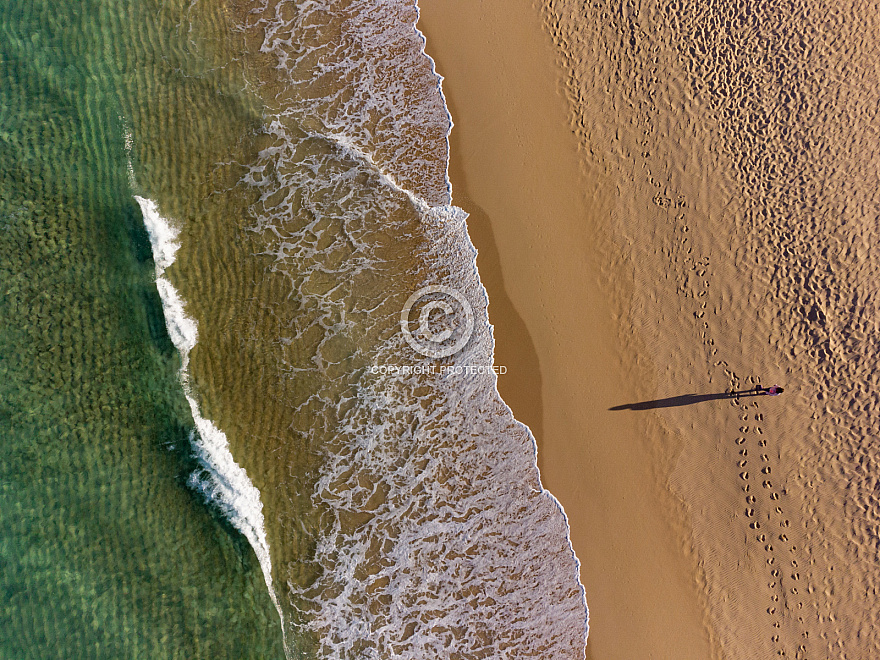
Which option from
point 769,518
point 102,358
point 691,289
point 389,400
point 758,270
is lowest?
point 769,518

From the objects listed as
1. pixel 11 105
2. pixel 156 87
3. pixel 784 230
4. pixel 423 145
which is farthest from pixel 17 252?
pixel 784 230

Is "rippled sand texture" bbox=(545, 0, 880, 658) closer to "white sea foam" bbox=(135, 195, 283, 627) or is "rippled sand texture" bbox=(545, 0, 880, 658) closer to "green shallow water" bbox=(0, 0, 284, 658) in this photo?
"white sea foam" bbox=(135, 195, 283, 627)

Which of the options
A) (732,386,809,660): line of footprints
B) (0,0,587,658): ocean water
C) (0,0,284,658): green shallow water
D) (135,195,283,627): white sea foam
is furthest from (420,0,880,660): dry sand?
(0,0,284,658): green shallow water

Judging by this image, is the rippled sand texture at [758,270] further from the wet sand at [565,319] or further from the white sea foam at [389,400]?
the white sea foam at [389,400]

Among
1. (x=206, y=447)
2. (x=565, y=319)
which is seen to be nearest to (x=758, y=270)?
(x=565, y=319)

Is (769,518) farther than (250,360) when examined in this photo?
Yes

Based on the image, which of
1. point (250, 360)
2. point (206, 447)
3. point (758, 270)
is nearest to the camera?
point (206, 447)

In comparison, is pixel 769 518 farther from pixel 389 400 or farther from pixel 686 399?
pixel 389 400
